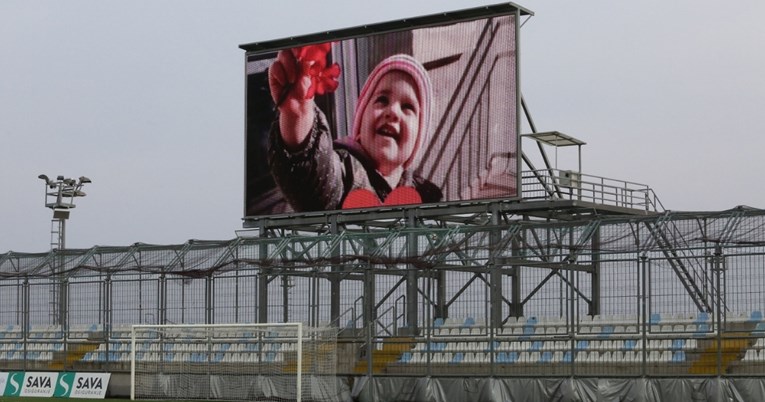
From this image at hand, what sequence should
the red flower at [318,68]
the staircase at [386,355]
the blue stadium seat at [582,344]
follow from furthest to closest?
the red flower at [318,68] → the staircase at [386,355] → the blue stadium seat at [582,344]

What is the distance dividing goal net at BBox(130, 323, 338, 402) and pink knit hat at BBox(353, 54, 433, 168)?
40.4ft

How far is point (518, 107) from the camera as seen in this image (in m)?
43.4

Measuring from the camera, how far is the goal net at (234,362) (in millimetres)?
33156

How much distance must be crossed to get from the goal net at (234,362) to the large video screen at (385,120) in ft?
39.1

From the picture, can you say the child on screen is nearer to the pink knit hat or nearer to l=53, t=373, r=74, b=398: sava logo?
the pink knit hat

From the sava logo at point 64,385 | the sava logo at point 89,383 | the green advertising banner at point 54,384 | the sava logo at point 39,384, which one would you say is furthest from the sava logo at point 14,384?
the sava logo at point 89,383

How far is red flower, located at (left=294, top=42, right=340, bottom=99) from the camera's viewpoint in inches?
1893

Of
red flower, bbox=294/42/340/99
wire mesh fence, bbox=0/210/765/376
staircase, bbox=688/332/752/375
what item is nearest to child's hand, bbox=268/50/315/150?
red flower, bbox=294/42/340/99

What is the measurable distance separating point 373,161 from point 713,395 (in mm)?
20691

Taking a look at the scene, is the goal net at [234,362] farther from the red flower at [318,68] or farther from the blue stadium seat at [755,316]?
the red flower at [318,68]

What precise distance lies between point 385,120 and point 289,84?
16.3 ft

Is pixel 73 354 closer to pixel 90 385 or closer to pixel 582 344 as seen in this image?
pixel 90 385

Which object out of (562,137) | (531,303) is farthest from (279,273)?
(562,137)

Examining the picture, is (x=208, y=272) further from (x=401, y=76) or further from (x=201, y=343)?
(x=401, y=76)
